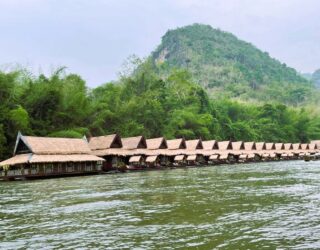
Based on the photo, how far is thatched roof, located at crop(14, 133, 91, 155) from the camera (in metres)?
35.8

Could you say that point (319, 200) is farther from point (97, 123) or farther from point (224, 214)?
point (97, 123)

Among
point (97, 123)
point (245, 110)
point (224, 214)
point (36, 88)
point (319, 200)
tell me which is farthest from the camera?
point (245, 110)

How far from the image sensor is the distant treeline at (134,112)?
42.7 metres

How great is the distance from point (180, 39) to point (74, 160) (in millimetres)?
145601

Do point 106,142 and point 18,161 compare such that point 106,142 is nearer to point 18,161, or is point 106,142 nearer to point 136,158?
point 136,158

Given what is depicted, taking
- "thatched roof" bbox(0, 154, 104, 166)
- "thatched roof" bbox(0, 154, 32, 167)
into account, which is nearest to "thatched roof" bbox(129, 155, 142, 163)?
"thatched roof" bbox(0, 154, 104, 166)

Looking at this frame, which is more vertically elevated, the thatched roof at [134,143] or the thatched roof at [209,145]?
the thatched roof at [134,143]

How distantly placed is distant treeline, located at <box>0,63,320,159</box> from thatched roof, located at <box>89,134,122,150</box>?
7.29 feet

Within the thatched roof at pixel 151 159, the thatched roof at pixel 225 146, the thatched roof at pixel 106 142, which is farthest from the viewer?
the thatched roof at pixel 225 146

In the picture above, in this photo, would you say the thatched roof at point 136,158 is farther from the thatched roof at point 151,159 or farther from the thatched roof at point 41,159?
the thatched roof at point 41,159

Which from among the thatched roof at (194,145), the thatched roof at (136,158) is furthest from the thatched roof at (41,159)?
the thatched roof at (194,145)

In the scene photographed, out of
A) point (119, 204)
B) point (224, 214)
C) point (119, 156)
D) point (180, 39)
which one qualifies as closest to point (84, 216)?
point (119, 204)

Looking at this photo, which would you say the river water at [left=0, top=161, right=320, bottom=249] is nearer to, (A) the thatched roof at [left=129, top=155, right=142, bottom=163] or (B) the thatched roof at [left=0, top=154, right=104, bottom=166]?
(B) the thatched roof at [left=0, top=154, right=104, bottom=166]

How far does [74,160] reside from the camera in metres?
37.7
